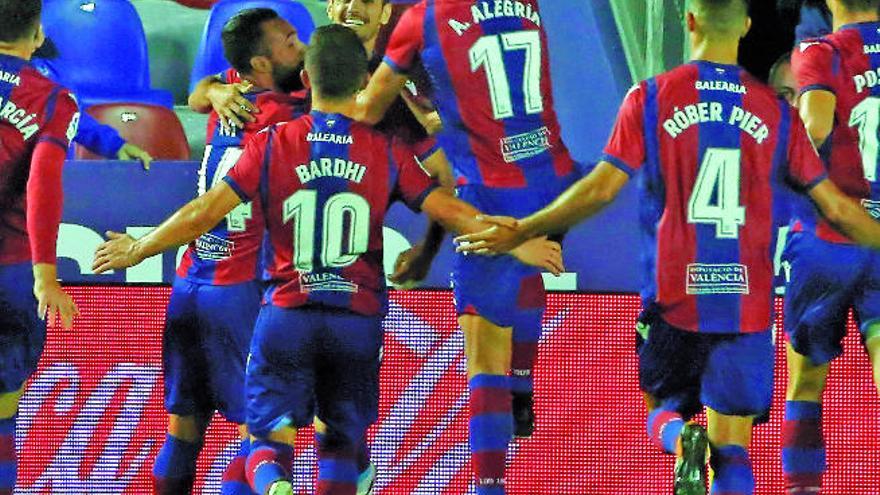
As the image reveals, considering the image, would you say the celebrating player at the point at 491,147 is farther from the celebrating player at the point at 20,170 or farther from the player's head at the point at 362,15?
the celebrating player at the point at 20,170

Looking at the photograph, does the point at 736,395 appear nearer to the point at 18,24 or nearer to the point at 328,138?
the point at 328,138

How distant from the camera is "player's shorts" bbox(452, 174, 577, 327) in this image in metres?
6.19

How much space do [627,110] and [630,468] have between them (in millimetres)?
1933

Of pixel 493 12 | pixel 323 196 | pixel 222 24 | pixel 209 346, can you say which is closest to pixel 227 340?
pixel 209 346

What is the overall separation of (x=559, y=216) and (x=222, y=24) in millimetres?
3355

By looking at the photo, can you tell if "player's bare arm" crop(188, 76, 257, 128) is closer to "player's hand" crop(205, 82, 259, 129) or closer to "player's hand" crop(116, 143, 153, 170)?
"player's hand" crop(205, 82, 259, 129)

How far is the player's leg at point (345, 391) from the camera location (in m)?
5.73

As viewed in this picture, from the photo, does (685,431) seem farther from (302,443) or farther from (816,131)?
(302,443)

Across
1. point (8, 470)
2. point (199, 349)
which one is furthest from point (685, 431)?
point (8, 470)

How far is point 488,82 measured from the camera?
6270mm

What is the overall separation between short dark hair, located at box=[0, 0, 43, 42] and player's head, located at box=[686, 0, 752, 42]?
2.34 metres

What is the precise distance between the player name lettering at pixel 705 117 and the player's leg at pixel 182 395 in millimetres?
1916

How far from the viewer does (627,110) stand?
5.55 meters

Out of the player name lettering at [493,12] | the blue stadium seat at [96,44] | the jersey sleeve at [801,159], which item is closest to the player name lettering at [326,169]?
the player name lettering at [493,12]
